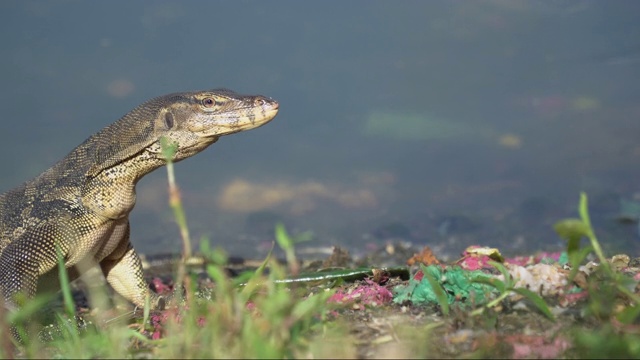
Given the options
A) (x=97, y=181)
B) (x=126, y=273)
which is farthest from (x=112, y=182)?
(x=126, y=273)

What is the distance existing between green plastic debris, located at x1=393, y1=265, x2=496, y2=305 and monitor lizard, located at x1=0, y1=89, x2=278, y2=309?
7.08ft

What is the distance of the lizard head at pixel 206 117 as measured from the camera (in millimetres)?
5875

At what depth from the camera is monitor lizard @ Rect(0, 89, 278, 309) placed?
19.3ft

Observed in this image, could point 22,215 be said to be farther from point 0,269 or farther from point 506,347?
point 506,347

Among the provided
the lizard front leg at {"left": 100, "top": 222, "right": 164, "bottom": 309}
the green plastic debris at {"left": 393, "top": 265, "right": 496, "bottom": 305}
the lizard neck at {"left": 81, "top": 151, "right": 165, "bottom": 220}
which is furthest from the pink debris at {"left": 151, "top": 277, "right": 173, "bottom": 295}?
the green plastic debris at {"left": 393, "top": 265, "right": 496, "bottom": 305}

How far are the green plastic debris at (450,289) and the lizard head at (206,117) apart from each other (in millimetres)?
2117

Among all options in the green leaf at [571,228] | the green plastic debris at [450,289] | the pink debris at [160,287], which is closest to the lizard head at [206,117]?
the pink debris at [160,287]

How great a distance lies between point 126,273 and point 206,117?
1810 millimetres

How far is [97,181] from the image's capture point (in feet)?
20.0

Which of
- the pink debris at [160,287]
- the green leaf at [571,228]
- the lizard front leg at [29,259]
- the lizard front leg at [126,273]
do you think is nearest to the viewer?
the green leaf at [571,228]

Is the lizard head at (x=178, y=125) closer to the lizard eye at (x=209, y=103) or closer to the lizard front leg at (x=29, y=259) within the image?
the lizard eye at (x=209, y=103)

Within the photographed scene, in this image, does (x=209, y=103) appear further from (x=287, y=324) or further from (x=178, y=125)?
(x=287, y=324)

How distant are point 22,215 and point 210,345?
3.61m

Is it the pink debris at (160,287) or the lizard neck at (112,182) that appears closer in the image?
the lizard neck at (112,182)
